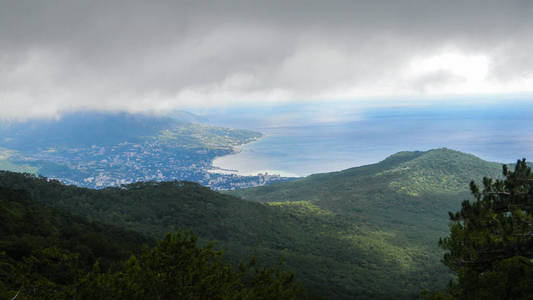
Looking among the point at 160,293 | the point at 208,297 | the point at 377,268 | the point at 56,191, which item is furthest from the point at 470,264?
the point at 56,191

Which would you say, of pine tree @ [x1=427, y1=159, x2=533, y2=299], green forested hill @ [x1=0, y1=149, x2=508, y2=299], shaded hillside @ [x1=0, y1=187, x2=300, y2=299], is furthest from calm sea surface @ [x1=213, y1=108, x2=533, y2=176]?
shaded hillside @ [x1=0, y1=187, x2=300, y2=299]

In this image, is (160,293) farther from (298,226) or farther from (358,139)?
(358,139)

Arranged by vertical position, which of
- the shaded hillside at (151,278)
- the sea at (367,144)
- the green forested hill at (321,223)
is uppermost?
the sea at (367,144)

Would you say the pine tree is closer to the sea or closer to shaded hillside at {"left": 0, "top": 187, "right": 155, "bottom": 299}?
shaded hillside at {"left": 0, "top": 187, "right": 155, "bottom": 299}

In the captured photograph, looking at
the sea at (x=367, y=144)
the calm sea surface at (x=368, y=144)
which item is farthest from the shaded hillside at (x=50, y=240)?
the calm sea surface at (x=368, y=144)

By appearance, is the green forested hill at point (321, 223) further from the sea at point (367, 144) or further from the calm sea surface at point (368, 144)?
the calm sea surface at point (368, 144)

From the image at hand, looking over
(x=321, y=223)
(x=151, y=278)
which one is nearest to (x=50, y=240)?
(x=151, y=278)
